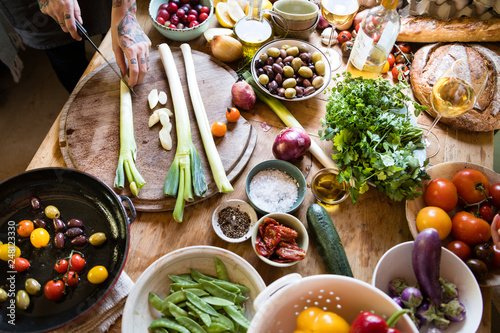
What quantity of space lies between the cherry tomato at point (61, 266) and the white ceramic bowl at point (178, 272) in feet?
0.93

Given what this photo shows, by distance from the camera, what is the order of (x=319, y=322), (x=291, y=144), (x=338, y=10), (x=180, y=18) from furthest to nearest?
(x=180, y=18)
(x=338, y=10)
(x=291, y=144)
(x=319, y=322)

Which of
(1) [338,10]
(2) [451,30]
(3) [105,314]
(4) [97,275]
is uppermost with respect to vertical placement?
(1) [338,10]

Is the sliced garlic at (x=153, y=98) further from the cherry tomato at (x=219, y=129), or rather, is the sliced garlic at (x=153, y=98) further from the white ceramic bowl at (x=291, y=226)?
the white ceramic bowl at (x=291, y=226)

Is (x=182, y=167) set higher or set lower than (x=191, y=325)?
higher

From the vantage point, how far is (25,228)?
1074mm

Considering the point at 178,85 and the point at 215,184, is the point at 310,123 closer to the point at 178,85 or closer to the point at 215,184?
the point at 215,184

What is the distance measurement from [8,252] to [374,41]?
5.25 ft

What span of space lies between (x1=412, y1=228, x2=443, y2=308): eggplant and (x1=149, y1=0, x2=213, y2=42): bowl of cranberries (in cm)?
133

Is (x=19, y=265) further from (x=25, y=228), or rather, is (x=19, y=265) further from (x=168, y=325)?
(x=168, y=325)

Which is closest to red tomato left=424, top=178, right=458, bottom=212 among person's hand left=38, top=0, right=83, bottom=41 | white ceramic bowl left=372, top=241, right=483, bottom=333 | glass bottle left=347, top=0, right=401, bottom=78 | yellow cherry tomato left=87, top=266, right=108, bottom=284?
white ceramic bowl left=372, top=241, right=483, bottom=333

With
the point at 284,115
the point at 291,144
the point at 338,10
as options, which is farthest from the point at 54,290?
the point at 338,10

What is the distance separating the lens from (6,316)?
3.22ft

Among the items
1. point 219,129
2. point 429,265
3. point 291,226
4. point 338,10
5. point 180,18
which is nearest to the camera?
point 429,265

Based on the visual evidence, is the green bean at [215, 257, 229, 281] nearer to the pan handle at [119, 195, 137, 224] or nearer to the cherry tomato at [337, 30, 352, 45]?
the pan handle at [119, 195, 137, 224]
